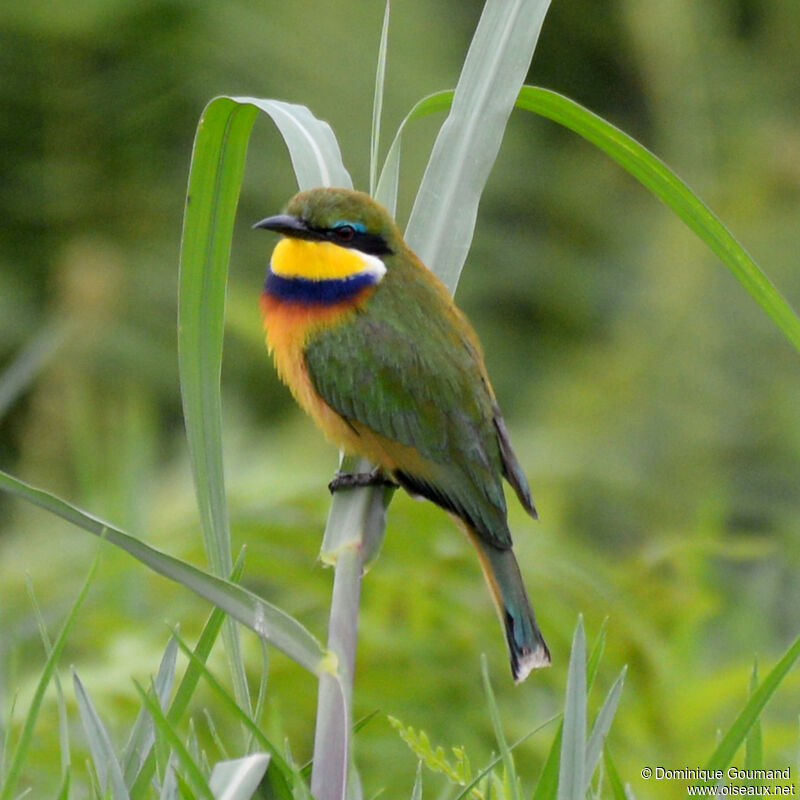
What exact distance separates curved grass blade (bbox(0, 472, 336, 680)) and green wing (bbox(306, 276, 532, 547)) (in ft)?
1.94

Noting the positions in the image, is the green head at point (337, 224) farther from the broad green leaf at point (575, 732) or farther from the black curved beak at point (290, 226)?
the broad green leaf at point (575, 732)

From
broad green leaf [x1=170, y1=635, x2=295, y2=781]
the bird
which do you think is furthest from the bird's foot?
broad green leaf [x1=170, y1=635, x2=295, y2=781]

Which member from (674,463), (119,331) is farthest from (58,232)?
(674,463)

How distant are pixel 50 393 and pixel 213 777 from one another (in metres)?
2.73

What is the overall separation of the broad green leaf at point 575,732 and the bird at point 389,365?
0.56 meters

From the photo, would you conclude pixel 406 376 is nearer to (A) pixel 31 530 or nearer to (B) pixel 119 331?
(A) pixel 31 530

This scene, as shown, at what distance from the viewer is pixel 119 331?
389 cm

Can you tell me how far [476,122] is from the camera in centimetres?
139

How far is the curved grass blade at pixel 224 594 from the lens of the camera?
1.03 metres

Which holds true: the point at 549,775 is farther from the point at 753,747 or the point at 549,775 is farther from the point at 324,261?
the point at 324,261

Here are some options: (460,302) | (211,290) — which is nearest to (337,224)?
(211,290)

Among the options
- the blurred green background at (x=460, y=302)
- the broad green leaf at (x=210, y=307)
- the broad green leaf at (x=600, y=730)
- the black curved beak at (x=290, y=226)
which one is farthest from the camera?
the blurred green background at (x=460, y=302)

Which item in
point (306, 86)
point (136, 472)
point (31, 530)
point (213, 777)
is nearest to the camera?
point (213, 777)

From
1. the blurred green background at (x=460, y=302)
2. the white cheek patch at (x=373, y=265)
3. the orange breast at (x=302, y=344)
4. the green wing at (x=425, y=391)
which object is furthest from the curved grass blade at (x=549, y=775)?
the blurred green background at (x=460, y=302)
